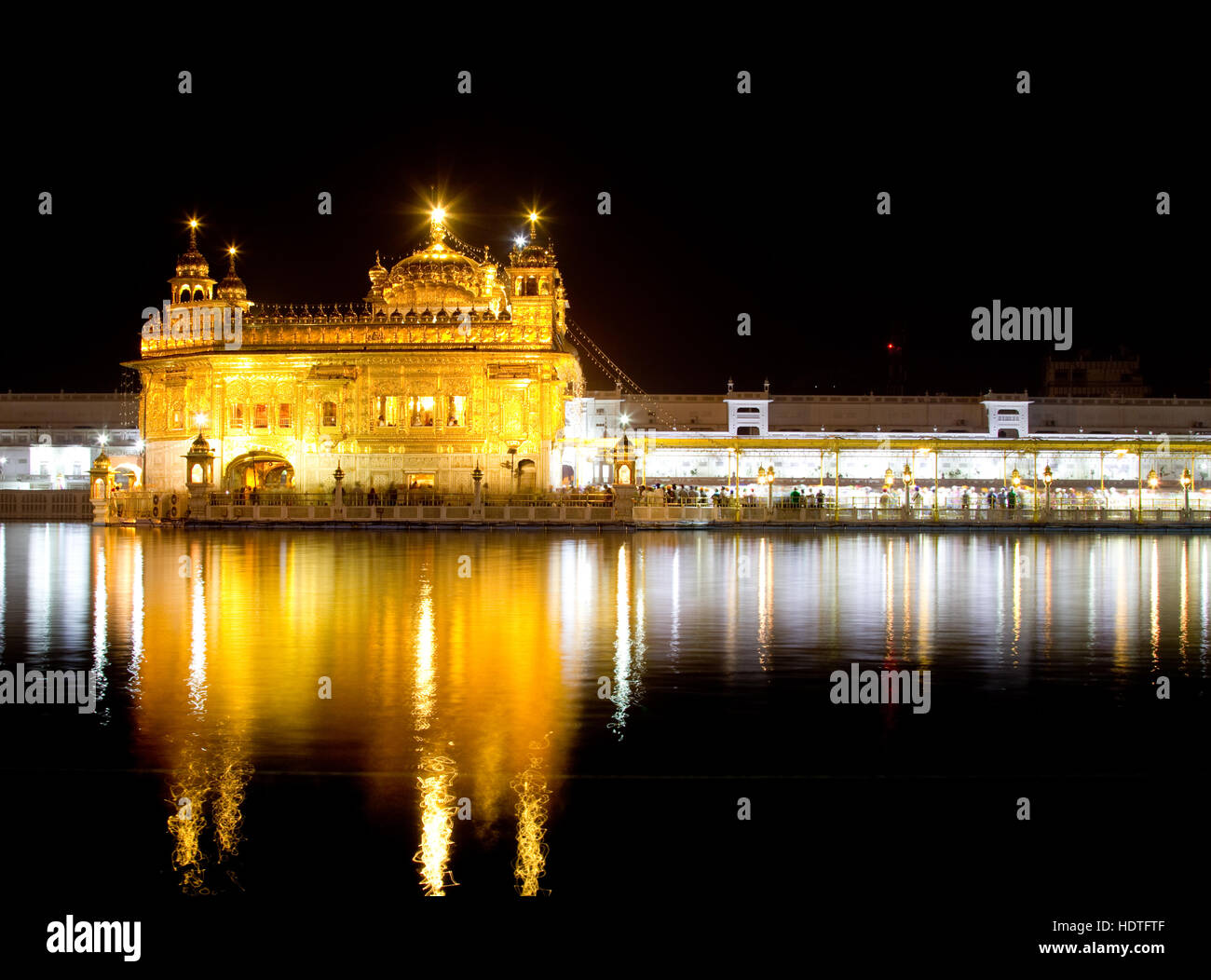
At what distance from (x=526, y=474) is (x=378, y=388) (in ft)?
21.9

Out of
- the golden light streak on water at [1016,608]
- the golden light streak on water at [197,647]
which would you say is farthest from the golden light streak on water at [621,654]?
the golden light streak on water at [1016,608]

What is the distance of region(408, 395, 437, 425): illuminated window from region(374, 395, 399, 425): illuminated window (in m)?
0.54

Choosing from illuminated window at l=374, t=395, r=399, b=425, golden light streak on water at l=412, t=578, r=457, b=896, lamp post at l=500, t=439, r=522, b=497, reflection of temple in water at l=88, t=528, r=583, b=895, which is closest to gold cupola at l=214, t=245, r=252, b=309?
illuminated window at l=374, t=395, r=399, b=425

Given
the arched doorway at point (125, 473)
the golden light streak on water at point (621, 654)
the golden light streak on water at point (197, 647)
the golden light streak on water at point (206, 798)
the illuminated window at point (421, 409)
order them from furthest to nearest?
the arched doorway at point (125, 473)
the illuminated window at point (421, 409)
the golden light streak on water at point (197, 647)
the golden light streak on water at point (621, 654)
the golden light streak on water at point (206, 798)

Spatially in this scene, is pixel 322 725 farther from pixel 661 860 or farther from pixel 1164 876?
pixel 1164 876

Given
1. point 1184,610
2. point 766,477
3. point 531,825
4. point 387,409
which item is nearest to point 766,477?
point 766,477

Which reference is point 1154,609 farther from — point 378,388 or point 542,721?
point 378,388

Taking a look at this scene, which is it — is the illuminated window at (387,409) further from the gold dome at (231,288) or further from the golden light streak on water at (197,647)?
the golden light streak on water at (197,647)

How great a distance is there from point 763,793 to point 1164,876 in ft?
6.52

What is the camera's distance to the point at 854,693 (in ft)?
30.5

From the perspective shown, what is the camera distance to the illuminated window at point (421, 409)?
46781 millimetres

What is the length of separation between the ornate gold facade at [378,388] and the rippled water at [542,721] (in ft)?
94.5
